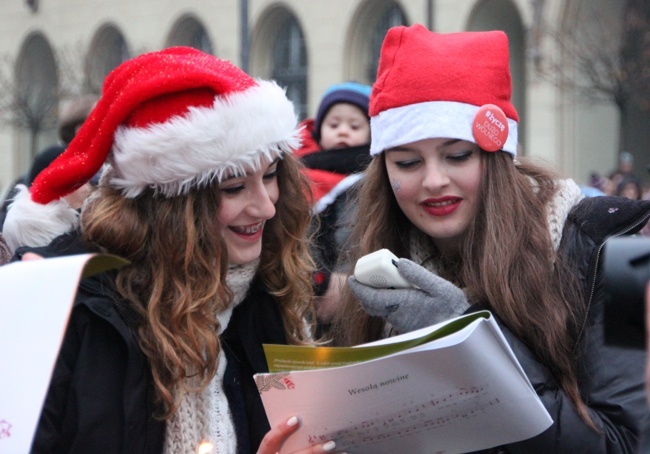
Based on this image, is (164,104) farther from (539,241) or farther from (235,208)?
(539,241)

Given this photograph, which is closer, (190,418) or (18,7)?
(190,418)

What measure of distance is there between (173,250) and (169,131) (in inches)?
13.3

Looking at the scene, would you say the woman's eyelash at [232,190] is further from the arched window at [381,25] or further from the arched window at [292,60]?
the arched window at [292,60]

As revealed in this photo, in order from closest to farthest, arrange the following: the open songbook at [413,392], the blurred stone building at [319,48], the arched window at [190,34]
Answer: the open songbook at [413,392] → the blurred stone building at [319,48] → the arched window at [190,34]

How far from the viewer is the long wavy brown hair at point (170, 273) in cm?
275

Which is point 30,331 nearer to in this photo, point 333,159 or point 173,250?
point 173,250

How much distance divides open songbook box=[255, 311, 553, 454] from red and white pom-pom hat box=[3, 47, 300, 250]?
2.39 feet

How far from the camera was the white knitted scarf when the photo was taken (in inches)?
110

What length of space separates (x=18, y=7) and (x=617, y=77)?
20150mm

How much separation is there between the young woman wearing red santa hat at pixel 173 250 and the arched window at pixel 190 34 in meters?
24.3

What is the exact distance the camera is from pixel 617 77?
18.7 m

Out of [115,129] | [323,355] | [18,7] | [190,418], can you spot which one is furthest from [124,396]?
[18,7]

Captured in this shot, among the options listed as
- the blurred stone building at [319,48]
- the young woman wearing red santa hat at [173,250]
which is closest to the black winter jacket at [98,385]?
the young woman wearing red santa hat at [173,250]

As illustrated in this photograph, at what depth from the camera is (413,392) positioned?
2328mm
